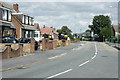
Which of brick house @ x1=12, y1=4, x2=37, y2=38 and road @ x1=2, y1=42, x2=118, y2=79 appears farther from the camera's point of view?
brick house @ x1=12, y1=4, x2=37, y2=38

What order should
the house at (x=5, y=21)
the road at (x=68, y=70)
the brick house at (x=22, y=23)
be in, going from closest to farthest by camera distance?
the road at (x=68, y=70) → the house at (x=5, y=21) → the brick house at (x=22, y=23)

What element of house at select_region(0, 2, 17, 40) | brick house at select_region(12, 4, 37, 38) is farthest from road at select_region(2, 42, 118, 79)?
brick house at select_region(12, 4, 37, 38)

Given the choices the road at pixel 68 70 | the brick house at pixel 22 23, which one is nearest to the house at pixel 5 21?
the brick house at pixel 22 23

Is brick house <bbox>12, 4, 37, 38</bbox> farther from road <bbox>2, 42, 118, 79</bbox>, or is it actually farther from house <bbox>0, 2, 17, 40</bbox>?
road <bbox>2, 42, 118, 79</bbox>

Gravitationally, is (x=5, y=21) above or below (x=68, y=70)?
above

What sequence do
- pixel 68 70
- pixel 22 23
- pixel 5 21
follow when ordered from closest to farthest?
pixel 68 70 < pixel 5 21 < pixel 22 23

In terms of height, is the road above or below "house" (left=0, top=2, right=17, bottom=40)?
below

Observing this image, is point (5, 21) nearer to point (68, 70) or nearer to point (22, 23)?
point (22, 23)

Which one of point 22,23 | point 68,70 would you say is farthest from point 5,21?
point 68,70

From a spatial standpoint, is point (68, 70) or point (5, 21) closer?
point (68, 70)

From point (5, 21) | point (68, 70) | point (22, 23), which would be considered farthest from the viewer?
point (22, 23)

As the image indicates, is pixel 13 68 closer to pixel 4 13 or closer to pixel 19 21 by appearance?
pixel 4 13

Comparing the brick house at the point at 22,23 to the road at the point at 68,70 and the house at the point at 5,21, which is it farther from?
the road at the point at 68,70

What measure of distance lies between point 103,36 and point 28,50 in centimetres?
8229
